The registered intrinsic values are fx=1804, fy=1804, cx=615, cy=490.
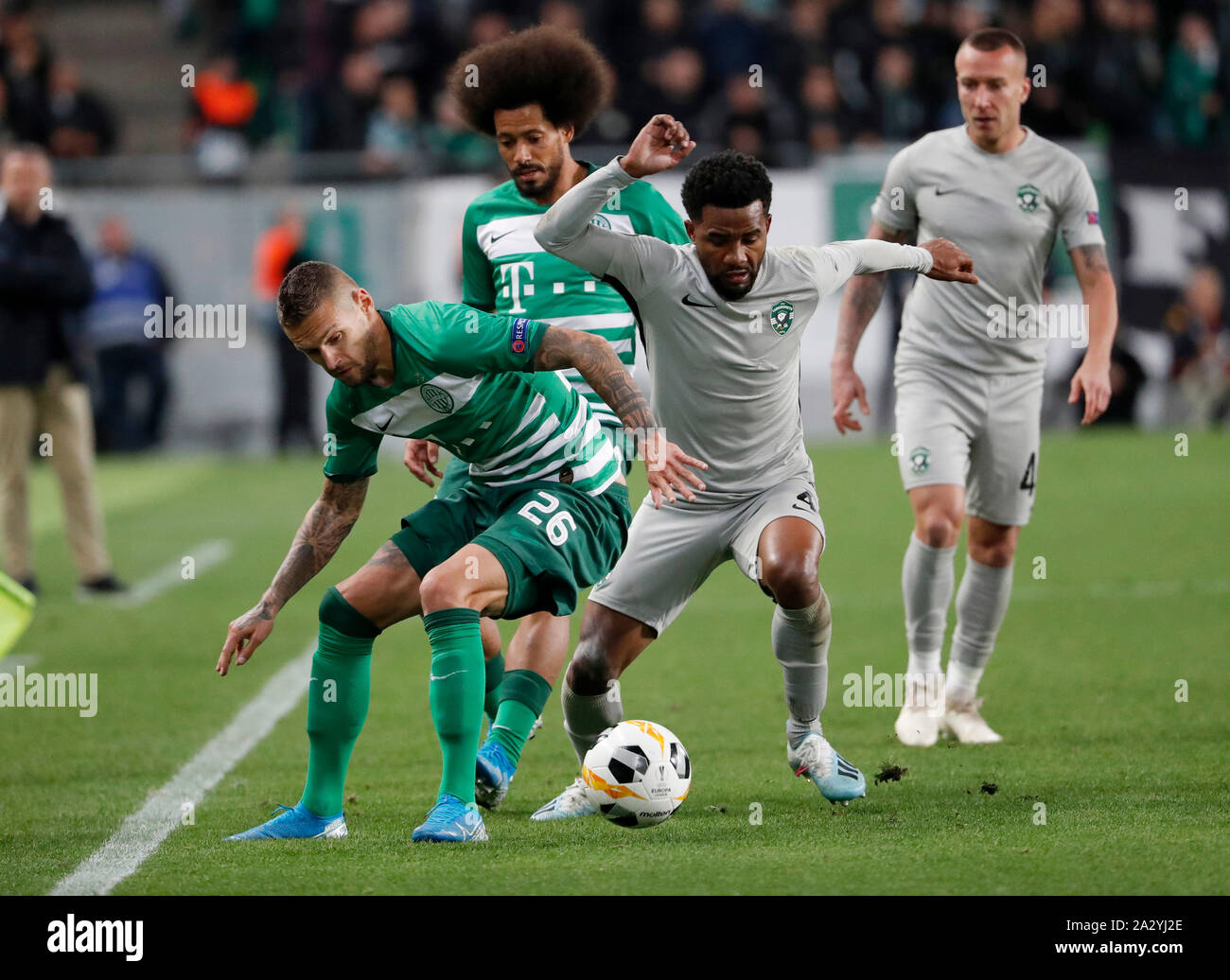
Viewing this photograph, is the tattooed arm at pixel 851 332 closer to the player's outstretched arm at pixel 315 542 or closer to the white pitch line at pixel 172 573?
the player's outstretched arm at pixel 315 542

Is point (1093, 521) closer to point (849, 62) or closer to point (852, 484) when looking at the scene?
point (852, 484)

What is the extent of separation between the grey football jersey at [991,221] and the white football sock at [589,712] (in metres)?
2.09

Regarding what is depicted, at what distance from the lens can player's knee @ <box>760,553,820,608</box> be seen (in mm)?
5641

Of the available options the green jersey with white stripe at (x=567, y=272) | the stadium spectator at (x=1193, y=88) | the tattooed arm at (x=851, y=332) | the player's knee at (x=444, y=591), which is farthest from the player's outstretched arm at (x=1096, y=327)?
the stadium spectator at (x=1193, y=88)

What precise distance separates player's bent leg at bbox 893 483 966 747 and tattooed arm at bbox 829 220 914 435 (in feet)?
1.42

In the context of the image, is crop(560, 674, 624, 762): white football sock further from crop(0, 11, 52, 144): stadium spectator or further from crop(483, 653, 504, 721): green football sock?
crop(0, 11, 52, 144): stadium spectator

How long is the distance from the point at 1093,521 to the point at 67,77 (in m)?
13.4

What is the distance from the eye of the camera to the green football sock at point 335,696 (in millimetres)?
5488

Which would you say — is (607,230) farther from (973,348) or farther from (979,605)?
(979,605)

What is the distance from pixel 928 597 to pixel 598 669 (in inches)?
67.3

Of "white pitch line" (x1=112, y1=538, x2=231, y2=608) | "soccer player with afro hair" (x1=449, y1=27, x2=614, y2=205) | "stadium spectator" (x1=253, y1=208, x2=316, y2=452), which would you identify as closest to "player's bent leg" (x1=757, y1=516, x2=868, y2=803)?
"soccer player with afro hair" (x1=449, y1=27, x2=614, y2=205)

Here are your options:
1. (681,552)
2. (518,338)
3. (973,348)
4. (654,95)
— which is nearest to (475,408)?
(518,338)

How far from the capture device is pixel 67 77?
825 inches
